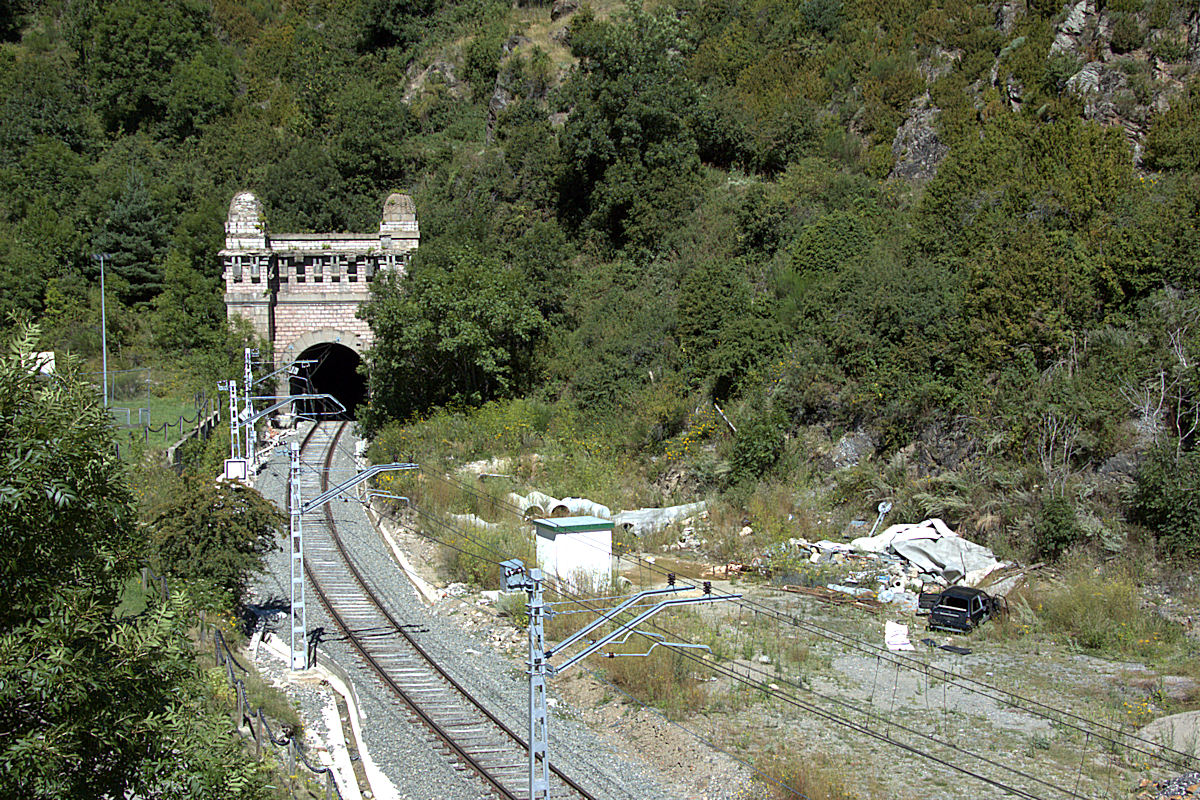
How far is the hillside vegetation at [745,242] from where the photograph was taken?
2200 cm

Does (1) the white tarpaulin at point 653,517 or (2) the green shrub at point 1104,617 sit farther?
(1) the white tarpaulin at point 653,517

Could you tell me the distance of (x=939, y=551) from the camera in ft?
66.2

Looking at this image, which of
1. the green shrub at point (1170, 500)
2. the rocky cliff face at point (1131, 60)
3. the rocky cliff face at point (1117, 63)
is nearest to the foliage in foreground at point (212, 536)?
the green shrub at point (1170, 500)

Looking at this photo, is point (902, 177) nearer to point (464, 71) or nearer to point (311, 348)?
point (311, 348)

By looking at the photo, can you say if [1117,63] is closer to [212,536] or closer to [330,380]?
[212,536]

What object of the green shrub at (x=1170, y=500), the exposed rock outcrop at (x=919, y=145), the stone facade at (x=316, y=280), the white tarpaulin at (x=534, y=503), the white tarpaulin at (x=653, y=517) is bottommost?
the white tarpaulin at (x=653, y=517)

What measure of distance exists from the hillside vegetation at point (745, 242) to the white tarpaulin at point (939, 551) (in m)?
0.70

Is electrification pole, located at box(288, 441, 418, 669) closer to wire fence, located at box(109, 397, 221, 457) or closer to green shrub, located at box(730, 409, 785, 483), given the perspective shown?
wire fence, located at box(109, 397, 221, 457)

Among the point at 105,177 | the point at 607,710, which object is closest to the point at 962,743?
the point at 607,710

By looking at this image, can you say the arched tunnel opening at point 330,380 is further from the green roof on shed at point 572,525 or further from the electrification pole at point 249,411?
the green roof on shed at point 572,525

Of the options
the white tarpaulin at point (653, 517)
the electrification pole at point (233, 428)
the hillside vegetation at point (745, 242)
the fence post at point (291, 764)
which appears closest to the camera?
the fence post at point (291, 764)

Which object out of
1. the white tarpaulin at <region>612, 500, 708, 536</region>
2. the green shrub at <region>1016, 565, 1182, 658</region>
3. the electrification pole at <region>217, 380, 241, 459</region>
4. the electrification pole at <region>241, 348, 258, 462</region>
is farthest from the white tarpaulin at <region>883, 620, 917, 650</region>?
the electrification pole at <region>217, 380, 241, 459</region>

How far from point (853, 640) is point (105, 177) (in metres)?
40.0

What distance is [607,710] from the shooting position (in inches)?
608
